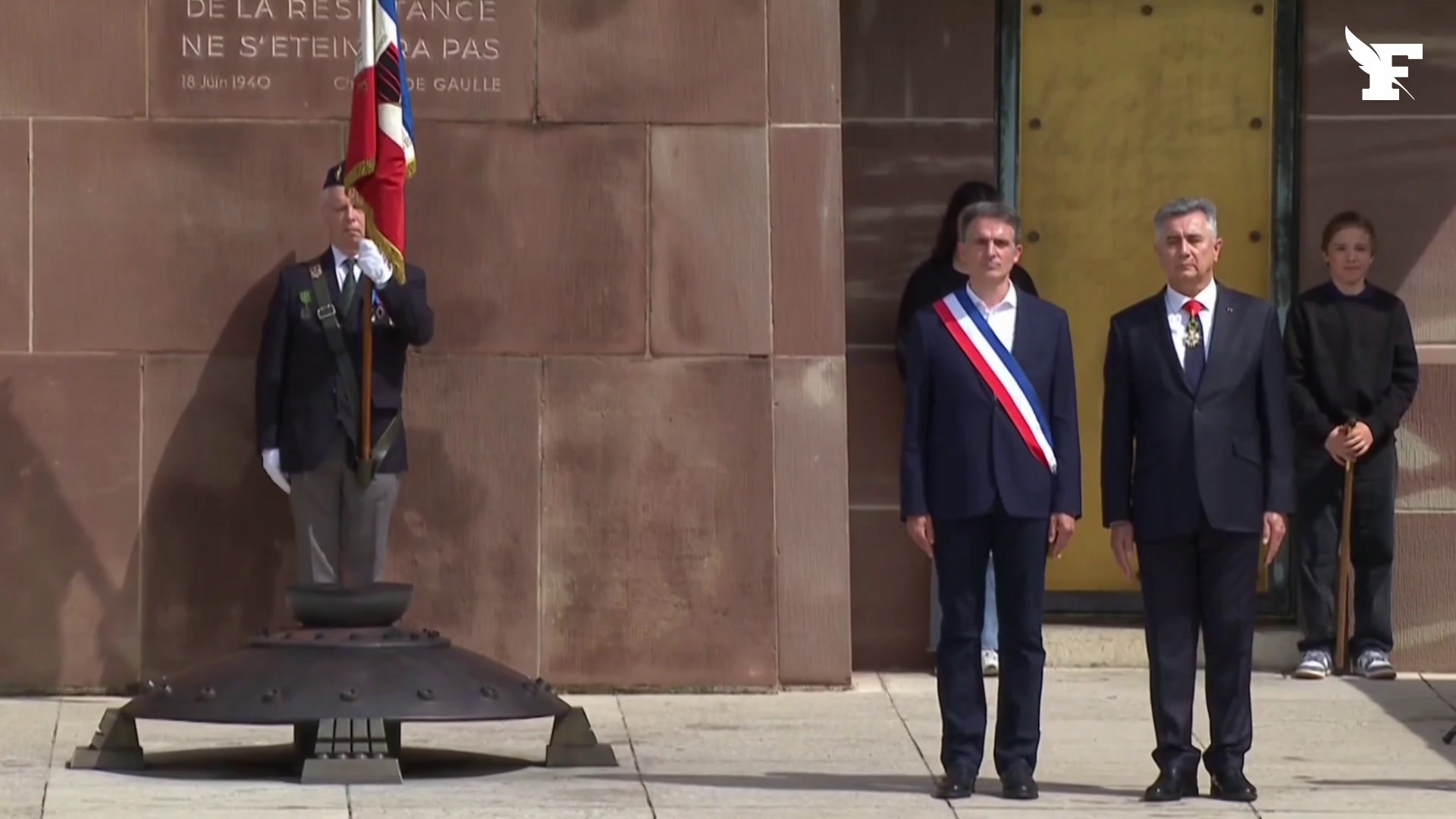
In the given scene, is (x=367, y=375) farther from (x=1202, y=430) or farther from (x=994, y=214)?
(x=1202, y=430)

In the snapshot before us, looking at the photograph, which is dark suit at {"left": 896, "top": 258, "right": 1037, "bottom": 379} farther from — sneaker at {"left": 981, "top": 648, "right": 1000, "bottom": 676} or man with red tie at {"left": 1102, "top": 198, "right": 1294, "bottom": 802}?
man with red tie at {"left": 1102, "top": 198, "right": 1294, "bottom": 802}

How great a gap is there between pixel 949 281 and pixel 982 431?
3.03m

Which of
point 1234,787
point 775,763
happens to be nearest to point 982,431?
point 1234,787

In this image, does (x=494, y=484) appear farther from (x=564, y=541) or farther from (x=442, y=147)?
(x=442, y=147)

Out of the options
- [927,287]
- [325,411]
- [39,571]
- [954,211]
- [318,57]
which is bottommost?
[39,571]

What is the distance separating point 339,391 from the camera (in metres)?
10.9

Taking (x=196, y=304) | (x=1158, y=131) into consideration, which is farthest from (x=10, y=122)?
(x=1158, y=131)

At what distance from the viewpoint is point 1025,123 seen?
12539mm

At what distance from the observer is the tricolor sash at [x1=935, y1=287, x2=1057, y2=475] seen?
29.9 ft

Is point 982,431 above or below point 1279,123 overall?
below

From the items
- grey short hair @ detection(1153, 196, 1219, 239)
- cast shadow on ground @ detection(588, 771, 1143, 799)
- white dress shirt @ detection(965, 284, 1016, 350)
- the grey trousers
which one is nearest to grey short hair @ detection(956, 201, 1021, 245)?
white dress shirt @ detection(965, 284, 1016, 350)

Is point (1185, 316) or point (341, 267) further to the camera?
point (341, 267)

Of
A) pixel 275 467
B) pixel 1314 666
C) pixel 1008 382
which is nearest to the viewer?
pixel 1008 382

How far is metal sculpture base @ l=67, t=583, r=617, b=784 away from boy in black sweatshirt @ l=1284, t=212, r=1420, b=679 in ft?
13.3
